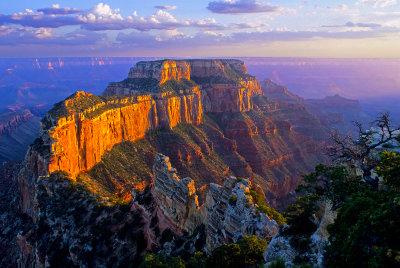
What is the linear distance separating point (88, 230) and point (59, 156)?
48.3 feet

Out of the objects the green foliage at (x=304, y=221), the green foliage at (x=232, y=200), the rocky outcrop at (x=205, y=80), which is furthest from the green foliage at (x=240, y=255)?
the rocky outcrop at (x=205, y=80)

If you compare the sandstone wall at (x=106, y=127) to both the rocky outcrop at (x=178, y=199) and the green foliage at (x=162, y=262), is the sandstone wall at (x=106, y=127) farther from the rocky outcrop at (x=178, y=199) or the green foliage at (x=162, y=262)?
the green foliage at (x=162, y=262)

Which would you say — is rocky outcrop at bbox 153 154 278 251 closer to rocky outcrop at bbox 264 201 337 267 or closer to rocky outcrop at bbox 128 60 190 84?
rocky outcrop at bbox 264 201 337 267

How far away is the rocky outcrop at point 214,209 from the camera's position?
22.8m

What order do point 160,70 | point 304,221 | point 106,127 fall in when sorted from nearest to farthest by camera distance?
point 304,221 → point 106,127 → point 160,70

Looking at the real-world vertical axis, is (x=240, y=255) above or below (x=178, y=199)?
above

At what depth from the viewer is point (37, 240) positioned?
33812 millimetres

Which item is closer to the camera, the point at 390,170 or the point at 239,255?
the point at 390,170

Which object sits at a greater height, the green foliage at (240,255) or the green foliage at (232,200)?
the green foliage at (232,200)

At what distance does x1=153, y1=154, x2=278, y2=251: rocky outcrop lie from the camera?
22844mm

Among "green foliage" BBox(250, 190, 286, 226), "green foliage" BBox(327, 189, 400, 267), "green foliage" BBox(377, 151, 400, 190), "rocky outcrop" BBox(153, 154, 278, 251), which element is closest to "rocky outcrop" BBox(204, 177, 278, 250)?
"rocky outcrop" BBox(153, 154, 278, 251)

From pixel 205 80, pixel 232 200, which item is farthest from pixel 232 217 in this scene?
pixel 205 80

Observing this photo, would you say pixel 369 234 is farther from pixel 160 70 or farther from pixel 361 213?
pixel 160 70

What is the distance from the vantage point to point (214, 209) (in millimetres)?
26016
